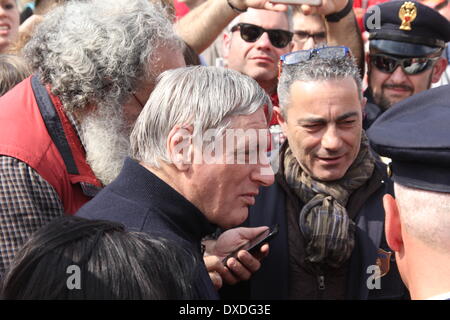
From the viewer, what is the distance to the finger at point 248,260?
8.05 ft

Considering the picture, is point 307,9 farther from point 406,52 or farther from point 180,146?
point 180,146

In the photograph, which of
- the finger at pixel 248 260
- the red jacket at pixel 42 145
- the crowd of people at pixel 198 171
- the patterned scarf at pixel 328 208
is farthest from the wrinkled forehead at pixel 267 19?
the finger at pixel 248 260

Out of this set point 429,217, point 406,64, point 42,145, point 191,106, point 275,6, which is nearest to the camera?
point 429,217

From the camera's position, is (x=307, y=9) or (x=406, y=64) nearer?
(x=307, y=9)


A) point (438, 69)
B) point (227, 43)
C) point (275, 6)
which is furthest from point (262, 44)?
point (438, 69)

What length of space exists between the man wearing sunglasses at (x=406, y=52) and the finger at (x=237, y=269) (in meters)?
1.98

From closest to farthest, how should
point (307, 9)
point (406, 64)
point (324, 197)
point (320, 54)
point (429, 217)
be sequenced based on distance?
point (429, 217)
point (324, 197)
point (320, 54)
point (307, 9)
point (406, 64)

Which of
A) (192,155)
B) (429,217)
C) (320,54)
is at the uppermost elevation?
(429,217)

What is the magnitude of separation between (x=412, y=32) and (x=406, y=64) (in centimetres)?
20

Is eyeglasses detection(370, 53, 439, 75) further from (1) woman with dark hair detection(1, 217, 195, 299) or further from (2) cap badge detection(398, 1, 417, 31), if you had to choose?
(1) woman with dark hair detection(1, 217, 195, 299)

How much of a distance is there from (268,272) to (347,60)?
1.06 meters

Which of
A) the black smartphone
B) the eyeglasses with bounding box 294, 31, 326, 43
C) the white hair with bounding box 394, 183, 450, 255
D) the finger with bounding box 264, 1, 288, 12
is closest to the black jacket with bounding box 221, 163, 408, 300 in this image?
the black smartphone

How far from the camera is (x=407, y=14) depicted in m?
4.18
